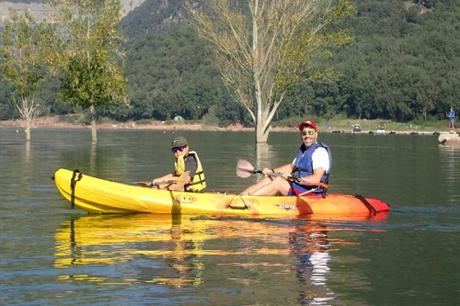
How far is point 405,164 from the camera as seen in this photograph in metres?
Result: 38.0

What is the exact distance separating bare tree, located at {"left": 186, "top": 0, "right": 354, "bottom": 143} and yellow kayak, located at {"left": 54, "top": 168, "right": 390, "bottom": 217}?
46.3 metres

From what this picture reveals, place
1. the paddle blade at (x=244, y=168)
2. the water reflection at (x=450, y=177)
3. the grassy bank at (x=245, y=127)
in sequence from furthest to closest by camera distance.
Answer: the grassy bank at (x=245, y=127), the water reflection at (x=450, y=177), the paddle blade at (x=244, y=168)

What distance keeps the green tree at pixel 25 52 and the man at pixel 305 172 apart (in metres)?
46.2

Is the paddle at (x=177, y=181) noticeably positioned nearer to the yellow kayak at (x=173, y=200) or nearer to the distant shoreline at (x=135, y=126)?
the yellow kayak at (x=173, y=200)

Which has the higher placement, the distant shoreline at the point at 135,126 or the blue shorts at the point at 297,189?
the distant shoreline at the point at 135,126

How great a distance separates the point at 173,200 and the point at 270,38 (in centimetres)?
4975

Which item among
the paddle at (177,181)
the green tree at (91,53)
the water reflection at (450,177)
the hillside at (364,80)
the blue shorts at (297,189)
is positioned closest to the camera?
the blue shorts at (297,189)

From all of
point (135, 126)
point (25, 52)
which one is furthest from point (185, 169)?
point (135, 126)

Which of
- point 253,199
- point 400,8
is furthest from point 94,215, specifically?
point 400,8

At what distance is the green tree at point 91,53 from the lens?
202 feet

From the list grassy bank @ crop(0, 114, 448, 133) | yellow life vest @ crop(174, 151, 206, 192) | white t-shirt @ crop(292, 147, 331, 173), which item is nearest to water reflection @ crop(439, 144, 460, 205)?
white t-shirt @ crop(292, 147, 331, 173)

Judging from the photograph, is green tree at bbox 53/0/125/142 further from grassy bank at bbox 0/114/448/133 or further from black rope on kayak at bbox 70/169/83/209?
grassy bank at bbox 0/114/448/133

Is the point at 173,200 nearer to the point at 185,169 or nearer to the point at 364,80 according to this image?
the point at 185,169

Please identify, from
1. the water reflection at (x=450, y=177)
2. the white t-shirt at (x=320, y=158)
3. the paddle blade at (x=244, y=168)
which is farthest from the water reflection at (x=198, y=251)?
the water reflection at (x=450, y=177)
